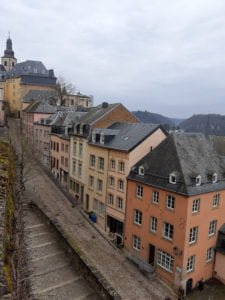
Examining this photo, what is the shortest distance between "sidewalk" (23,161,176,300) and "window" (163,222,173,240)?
171 inches

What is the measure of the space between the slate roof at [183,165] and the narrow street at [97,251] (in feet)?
26.5

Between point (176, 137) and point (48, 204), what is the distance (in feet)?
59.7

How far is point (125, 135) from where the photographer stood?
31984mm

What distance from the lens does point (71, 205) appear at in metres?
35.4

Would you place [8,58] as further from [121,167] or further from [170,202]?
[170,202]

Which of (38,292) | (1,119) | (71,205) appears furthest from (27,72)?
(38,292)

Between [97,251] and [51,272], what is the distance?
9.53 m

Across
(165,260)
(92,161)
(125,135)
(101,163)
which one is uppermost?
(125,135)

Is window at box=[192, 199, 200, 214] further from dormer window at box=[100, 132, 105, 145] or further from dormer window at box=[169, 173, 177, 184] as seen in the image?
dormer window at box=[100, 132, 105, 145]

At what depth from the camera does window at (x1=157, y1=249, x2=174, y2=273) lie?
24125 mm

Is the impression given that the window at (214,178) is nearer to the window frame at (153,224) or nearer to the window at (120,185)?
the window frame at (153,224)

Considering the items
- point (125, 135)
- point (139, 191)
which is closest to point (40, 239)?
point (139, 191)

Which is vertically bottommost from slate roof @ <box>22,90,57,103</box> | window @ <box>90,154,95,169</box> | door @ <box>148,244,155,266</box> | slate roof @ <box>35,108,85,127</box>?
door @ <box>148,244,155,266</box>

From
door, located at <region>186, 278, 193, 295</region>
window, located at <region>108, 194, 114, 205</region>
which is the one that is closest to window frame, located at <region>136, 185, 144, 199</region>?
window, located at <region>108, 194, 114, 205</region>
